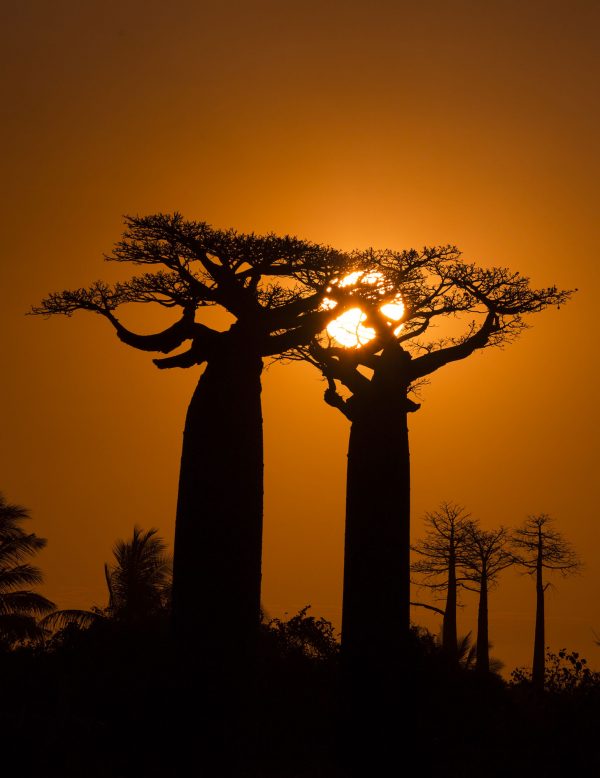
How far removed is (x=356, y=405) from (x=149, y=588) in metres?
13.3

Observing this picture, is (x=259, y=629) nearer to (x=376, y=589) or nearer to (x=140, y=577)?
(x=376, y=589)

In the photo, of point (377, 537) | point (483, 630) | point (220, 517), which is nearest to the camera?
point (220, 517)

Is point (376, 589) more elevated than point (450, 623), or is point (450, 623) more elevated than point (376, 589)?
point (450, 623)

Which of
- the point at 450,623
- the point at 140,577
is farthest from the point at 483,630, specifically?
the point at 140,577

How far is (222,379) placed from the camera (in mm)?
11797

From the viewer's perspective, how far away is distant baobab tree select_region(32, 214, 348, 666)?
10984 millimetres

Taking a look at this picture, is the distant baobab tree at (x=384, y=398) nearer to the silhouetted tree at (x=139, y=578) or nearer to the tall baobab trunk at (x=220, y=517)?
Answer: the tall baobab trunk at (x=220, y=517)

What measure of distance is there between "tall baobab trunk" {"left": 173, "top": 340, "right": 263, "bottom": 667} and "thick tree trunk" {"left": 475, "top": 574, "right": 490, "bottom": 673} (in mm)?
11982

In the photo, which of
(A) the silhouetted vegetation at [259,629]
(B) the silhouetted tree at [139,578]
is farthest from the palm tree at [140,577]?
(A) the silhouetted vegetation at [259,629]

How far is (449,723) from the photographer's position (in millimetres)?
13461

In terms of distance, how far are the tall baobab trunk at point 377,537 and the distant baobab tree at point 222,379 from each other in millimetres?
1261

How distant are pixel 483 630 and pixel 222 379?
1365 cm

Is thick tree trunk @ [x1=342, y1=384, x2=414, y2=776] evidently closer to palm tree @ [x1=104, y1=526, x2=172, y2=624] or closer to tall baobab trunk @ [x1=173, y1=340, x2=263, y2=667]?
tall baobab trunk @ [x1=173, y1=340, x2=263, y2=667]

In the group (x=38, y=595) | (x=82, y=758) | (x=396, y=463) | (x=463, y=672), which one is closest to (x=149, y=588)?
(x=38, y=595)
